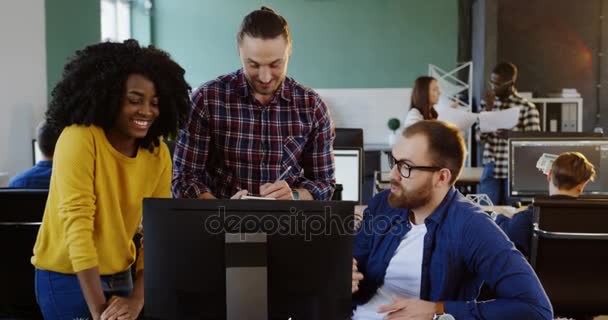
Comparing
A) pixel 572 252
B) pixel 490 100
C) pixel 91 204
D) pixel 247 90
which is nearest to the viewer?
pixel 91 204

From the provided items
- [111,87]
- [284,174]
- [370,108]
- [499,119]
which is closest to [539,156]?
[499,119]

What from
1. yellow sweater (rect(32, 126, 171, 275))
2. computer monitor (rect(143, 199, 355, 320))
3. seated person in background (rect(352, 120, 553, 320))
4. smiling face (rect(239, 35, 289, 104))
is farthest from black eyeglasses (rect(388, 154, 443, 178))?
yellow sweater (rect(32, 126, 171, 275))

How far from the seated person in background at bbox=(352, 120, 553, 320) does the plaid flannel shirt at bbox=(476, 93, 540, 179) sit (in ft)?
→ 10.1

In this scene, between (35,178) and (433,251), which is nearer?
(433,251)

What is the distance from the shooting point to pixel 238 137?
2.18 metres

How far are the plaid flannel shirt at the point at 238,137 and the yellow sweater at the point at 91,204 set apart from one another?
337 millimetres

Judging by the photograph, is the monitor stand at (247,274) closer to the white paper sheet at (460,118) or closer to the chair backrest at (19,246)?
the chair backrest at (19,246)

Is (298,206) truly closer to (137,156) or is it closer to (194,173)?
(137,156)

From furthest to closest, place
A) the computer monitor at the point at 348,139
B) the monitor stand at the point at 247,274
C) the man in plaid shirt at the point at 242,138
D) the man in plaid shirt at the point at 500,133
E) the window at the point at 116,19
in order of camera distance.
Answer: the window at the point at 116,19
the man in plaid shirt at the point at 500,133
the computer monitor at the point at 348,139
the man in plaid shirt at the point at 242,138
the monitor stand at the point at 247,274

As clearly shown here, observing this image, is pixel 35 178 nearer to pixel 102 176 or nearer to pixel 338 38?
pixel 102 176

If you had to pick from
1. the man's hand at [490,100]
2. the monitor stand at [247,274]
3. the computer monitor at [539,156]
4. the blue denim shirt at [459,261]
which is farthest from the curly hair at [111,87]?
the man's hand at [490,100]

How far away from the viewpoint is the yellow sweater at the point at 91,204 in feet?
5.26

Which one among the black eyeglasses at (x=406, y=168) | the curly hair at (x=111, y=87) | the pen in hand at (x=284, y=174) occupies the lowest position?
the pen in hand at (x=284, y=174)

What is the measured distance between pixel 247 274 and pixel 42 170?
6.59 ft
